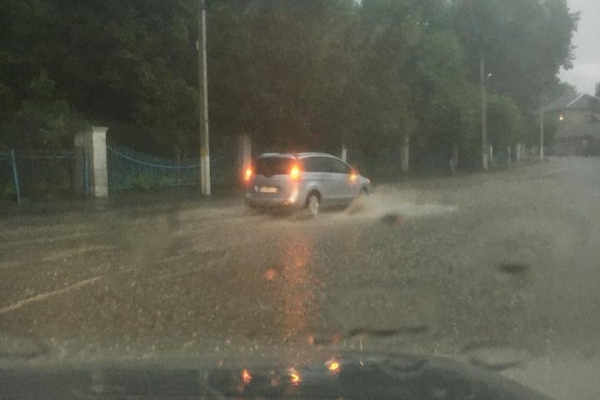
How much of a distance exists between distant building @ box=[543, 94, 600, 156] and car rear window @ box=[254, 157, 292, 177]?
80117 mm

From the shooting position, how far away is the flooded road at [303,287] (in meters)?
8.00

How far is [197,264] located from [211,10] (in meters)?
21.4

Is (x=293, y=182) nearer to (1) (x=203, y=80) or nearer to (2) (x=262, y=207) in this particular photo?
(2) (x=262, y=207)

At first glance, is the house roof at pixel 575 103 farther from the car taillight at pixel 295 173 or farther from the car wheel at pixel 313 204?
the car taillight at pixel 295 173

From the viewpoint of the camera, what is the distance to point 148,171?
2864 cm

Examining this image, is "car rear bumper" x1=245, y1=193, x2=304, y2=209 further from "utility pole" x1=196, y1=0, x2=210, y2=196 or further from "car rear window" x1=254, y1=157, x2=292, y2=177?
"utility pole" x1=196, y1=0, x2=210, y2=196

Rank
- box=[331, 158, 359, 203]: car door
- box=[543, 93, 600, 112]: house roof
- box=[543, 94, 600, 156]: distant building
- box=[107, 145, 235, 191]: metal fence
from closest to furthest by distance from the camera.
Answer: box=[331, 158, 359, 203]: car door
box=[107, 145, 235, 191]: metal fence
box=[543, 94, 600, 156]: distant building
box=[543, 93, 600, 112]: house roof

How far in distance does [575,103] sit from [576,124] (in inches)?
220

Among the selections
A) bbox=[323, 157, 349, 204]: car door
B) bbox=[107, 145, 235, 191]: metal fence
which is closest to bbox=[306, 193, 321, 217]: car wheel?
bbox=[323, 157, 349, 204]: car door

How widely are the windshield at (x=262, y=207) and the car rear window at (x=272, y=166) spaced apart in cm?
5

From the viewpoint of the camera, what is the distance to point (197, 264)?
12.4 m

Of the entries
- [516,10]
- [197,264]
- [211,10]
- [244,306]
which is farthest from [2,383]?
[516,10]

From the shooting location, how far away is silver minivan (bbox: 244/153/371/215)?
20.5 meters

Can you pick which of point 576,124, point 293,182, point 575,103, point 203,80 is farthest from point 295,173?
point 575,103
